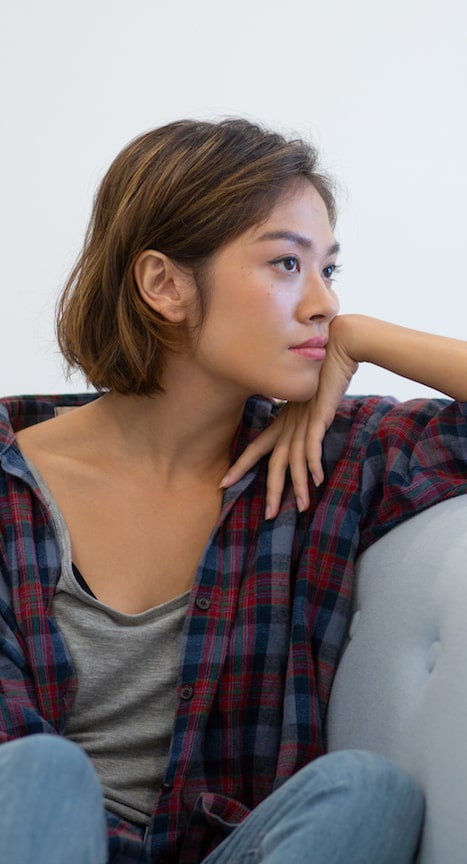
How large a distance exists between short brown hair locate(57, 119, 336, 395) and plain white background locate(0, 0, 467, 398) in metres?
0.86

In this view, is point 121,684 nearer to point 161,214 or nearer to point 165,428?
point 165,428

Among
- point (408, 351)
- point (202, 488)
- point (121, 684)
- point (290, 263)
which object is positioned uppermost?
point (290, 263)

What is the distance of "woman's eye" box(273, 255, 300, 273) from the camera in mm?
1492

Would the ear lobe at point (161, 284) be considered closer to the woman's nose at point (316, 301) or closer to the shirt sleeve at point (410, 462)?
the woman's nose at point (316, 301)

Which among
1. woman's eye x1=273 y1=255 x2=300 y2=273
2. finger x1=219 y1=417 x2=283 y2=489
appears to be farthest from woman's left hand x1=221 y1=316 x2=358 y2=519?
woman's eye x1=273 y1=255 x2=300 y2=273

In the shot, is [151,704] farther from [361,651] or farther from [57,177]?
[57,177]

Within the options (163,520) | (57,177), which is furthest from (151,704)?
(57,177)

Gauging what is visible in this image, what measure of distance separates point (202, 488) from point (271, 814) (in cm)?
61

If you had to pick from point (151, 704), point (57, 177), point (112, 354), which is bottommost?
point (151, 704)

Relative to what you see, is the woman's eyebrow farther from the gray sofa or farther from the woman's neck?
the gray sofa

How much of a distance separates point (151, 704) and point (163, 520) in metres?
0.26

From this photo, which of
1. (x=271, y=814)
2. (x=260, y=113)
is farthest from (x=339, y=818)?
(x=260, y=113)

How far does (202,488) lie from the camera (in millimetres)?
1618

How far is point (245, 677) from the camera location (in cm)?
145
